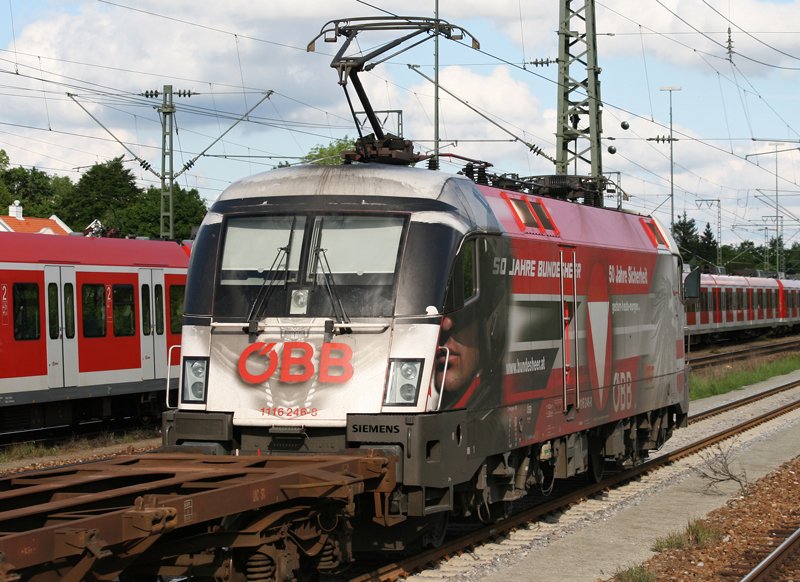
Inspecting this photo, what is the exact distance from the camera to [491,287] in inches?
412

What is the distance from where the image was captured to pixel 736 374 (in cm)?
3372

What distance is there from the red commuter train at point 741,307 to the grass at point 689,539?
101ft

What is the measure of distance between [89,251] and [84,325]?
49.8 inches

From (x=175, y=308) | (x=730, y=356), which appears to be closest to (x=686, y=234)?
(x=730, y=356)

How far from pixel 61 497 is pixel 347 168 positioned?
3.99m

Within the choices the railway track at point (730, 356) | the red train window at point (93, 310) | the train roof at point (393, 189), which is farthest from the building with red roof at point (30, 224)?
the train roof at point (393, 189)

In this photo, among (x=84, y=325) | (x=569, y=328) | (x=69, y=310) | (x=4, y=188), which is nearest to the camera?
(x=569, y=328)

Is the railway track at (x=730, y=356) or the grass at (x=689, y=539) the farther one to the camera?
the railway track at (x=730, y=356)

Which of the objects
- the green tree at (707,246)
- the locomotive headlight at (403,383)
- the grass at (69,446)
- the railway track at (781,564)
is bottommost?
the railway track at (781,564)

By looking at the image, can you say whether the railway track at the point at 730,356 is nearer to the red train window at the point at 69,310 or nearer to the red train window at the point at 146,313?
the red train window at the point at 146,313

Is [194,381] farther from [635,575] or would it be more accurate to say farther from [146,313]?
[146,313]

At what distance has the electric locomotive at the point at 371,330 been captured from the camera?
9.23 meters

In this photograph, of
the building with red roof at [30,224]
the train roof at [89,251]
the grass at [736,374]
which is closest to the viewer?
the train roof at [89,251]

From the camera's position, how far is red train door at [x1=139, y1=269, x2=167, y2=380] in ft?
71.1
